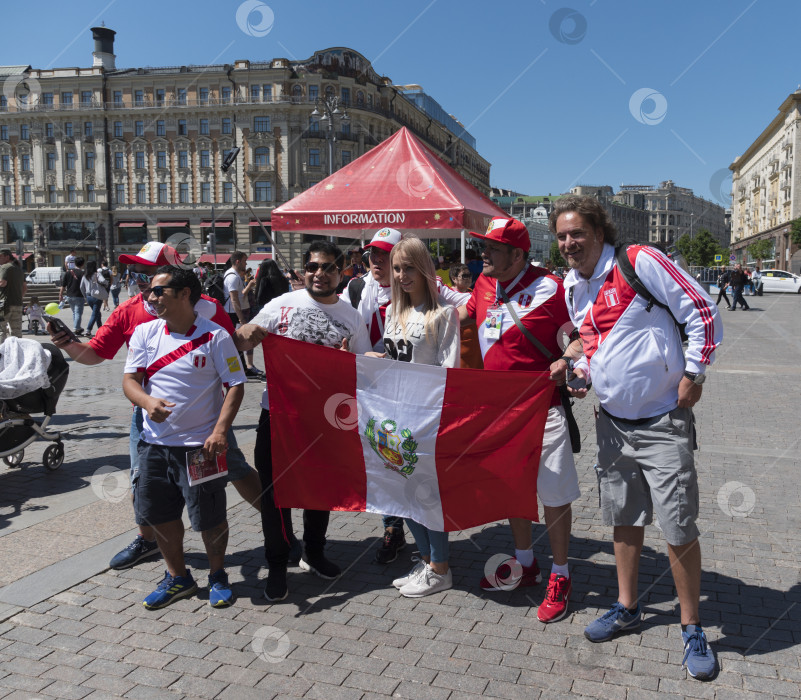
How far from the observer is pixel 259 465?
3979 millimetres

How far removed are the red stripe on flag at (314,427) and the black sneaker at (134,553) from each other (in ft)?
3.35

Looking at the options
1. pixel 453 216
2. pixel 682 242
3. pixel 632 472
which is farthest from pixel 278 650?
pixel 682 242

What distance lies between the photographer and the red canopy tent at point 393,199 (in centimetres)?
861

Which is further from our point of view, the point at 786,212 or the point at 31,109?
the point at 786,212

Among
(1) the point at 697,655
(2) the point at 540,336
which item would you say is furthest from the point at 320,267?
(1) the point at 697,655

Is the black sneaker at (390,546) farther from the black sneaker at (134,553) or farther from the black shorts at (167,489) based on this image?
the black sneaker at (134,553)

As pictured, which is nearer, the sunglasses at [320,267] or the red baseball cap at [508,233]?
the red baseball cap at [508,233]

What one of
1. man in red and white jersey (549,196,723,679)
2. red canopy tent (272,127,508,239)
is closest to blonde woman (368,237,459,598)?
man in red and white jersey (549,196,723,679)

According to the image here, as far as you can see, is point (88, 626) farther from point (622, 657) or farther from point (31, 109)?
point (31, 109)

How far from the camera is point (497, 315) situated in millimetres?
3611

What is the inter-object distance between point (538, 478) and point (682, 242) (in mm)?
81436

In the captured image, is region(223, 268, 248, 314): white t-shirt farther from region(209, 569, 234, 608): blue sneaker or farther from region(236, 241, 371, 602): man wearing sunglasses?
region(209, 569, 234, 608): blue sneaker

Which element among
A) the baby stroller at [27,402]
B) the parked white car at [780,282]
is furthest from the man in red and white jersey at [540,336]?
the parked white car at [780,282]

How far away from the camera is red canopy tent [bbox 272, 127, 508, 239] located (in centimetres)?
861
